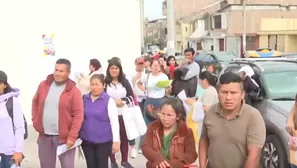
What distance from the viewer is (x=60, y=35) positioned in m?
11.0

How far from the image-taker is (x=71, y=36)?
11164 millimetres

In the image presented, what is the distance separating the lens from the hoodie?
4.88 m

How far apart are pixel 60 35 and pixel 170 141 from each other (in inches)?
290

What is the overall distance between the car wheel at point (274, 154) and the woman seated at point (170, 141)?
209 centimetres

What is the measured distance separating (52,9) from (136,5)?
10.3ft

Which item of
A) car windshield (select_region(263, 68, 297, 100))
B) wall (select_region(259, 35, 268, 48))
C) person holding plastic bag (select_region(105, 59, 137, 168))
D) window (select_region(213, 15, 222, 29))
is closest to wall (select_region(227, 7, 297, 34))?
wall (select_region(259, 35, 268, 48))

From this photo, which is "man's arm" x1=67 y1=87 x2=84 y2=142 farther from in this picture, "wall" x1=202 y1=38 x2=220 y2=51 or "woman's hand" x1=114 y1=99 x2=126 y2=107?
"wall" x1=202 y1=38 x2=220 y2=51

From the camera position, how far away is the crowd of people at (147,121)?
11.9 feet

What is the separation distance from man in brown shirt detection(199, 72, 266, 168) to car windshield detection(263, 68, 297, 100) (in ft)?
11.0

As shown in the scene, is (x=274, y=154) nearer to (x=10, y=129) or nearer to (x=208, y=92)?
(x=208, y=92)

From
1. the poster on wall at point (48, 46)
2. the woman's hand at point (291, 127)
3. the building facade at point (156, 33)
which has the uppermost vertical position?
the building facade at point (156, 33)

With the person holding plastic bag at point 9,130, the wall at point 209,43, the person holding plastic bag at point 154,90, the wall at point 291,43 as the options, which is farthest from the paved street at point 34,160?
the wall at point 209,43

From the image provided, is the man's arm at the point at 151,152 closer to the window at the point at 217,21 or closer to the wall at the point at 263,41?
the wall at the point at 263,41

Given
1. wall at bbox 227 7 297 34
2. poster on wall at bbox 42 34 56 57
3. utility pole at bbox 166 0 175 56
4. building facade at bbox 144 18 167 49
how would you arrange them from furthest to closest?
building facade at bbox 144 18 167 49, wall at bbox 227 7 297 34, utility pole at bbox 166 0 175 56, poster on wall at bbox 42 34 56 57
